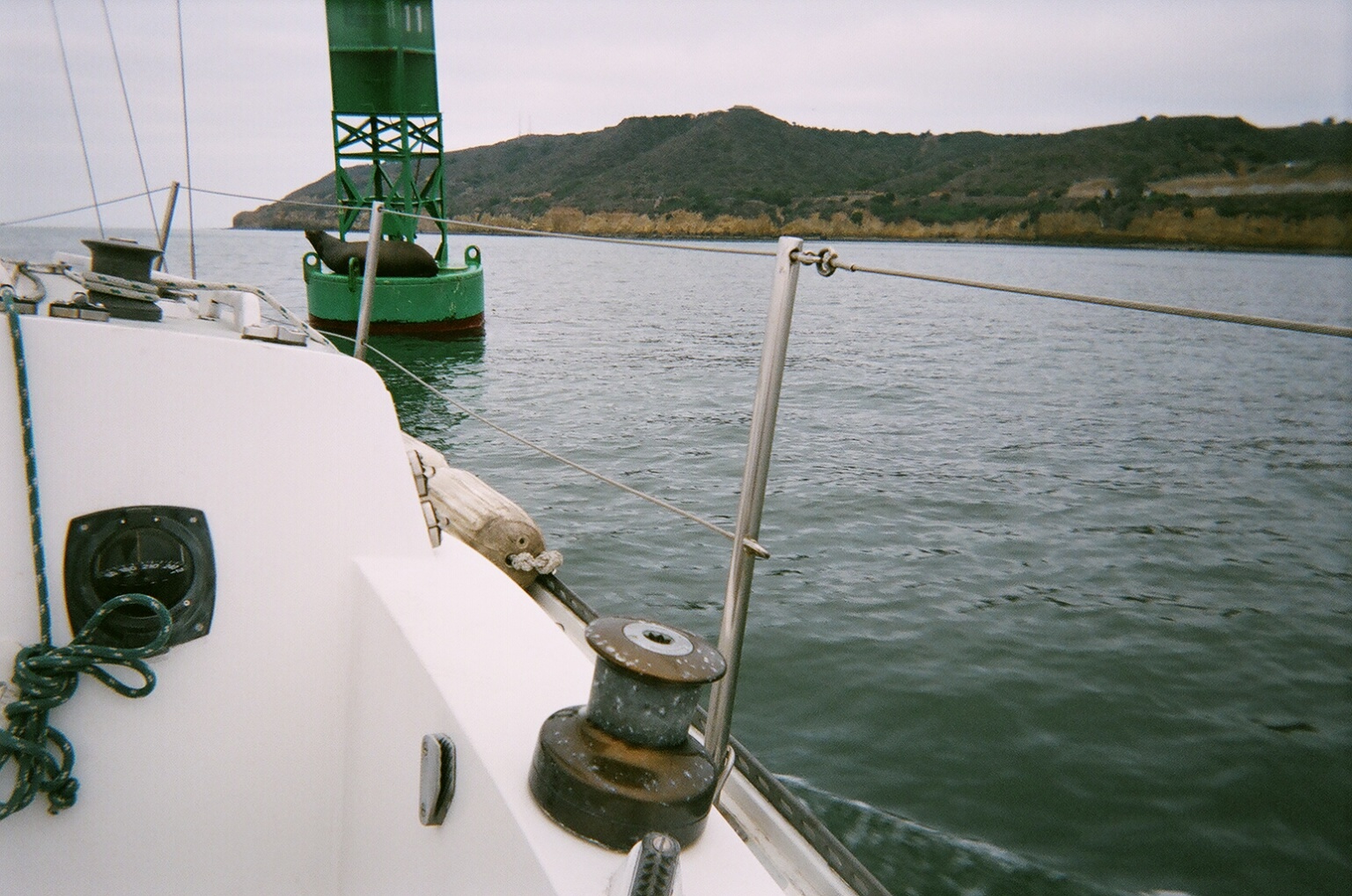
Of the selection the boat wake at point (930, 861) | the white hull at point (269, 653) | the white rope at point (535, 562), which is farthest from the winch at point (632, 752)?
the white rope at point (535, 562)

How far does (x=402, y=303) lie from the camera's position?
1620 cm

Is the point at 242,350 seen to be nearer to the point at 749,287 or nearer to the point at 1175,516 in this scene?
the point at 1175,516

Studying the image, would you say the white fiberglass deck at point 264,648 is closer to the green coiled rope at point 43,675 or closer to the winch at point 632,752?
the green coiled rope at point 43,675

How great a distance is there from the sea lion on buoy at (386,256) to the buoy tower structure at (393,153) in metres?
0.05

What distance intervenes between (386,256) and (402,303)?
3.05 ft

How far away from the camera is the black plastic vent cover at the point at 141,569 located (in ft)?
5.24

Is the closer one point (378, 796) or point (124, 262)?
point (378, 796)

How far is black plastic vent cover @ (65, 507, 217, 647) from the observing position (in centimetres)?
160

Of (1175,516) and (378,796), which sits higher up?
(378,796)

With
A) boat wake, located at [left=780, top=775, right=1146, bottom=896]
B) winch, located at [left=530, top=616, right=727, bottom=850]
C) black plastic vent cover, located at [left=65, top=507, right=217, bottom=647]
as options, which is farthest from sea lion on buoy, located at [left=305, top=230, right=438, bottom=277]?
winch, located at [left=530, top=616, right=727, bottom=850]

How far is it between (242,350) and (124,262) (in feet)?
3.94

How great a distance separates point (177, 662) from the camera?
1.69 metres

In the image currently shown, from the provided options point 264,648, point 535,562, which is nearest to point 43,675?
point 264,648

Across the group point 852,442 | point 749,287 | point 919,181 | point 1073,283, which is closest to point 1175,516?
point 852,442
